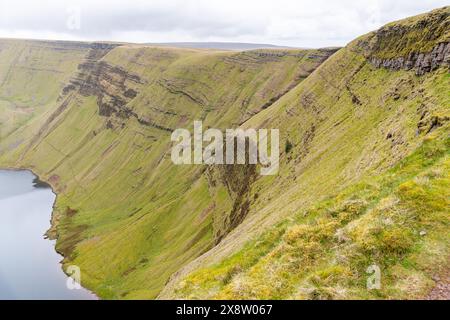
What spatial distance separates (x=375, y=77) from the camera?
294ft

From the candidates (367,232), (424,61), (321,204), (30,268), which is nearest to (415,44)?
(424,61)

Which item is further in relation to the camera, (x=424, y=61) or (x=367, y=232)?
(x=424, y=61)

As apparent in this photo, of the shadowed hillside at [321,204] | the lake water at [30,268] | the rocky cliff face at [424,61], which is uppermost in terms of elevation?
the rocky cliff face at [424,61]

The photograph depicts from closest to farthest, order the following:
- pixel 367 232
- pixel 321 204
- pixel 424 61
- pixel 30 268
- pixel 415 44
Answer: pixel 367 232, pixel 321 204, pixel 424 61, pixel 415 44, pixel 30 268

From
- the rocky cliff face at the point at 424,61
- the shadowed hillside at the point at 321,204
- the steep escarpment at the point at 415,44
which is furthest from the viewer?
the steep escarpment at the point at 415,44

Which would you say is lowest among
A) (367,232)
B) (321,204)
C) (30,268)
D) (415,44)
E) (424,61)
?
(30,268)

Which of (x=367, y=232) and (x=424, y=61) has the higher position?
(x=424, y=61)

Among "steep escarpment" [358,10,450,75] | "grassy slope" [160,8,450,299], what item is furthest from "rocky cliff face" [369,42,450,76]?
"grassy slope" [160,8,450,299]

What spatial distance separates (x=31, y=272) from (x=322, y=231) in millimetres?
150125

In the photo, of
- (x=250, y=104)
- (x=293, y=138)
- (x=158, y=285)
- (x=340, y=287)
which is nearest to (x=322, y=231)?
(x=340, y=287)

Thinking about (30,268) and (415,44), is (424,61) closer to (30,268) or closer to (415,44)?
(415,44)

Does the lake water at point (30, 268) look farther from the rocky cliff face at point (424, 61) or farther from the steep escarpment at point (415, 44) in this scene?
the rocky cliff face at point (424, 61)

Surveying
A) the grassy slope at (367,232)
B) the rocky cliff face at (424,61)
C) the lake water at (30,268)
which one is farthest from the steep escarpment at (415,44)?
the lake water at (30,268)

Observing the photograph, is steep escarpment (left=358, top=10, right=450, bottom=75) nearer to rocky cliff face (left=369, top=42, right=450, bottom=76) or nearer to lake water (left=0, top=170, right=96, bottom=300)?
rocky cliff face (left=369, top=42, right=450, bottom=76)
